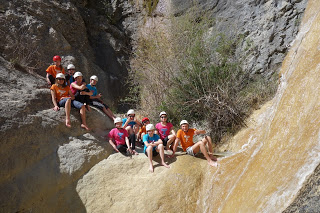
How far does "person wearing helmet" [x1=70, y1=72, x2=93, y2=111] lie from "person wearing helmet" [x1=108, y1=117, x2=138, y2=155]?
3.06 ft

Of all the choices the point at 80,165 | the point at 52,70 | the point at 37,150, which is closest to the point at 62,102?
the point at 52,70

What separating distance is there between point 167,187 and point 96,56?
9.16 metres

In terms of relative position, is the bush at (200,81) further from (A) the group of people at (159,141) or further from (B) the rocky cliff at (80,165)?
(A) the group of people at (159,141)

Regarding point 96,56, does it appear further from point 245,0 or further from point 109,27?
point 245,0

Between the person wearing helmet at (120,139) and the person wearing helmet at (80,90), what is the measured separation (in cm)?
93

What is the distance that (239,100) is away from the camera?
824 centimetres

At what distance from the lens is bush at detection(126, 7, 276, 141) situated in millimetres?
8234

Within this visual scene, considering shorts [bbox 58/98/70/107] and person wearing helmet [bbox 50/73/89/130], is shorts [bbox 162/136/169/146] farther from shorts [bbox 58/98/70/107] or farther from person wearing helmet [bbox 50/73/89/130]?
shorts [bbox 58/98/70/107]

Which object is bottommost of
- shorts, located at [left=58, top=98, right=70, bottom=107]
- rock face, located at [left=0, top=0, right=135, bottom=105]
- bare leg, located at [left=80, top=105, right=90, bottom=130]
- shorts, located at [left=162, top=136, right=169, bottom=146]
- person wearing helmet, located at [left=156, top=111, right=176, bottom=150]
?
shorts, located at [left=162, top=136, right=169, bottom=146]

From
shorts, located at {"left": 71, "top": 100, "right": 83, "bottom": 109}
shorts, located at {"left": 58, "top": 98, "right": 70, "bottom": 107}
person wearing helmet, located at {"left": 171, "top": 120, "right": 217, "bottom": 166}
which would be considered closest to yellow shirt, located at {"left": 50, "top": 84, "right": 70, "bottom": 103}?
shorts, located at {"left": 58, "top": 98, "right": 70, "bottom": 107}

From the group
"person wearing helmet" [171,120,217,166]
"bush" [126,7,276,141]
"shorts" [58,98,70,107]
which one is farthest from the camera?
"bush" [126,7,276,141]

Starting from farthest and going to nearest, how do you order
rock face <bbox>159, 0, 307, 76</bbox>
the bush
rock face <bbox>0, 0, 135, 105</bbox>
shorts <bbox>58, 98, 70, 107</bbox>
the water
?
rock face <bbox>0, 0, 135, 105</bbox>, rock face <bbox>159, 0, 307, 76</bbox>, the bush, shorts <bbox>58, 98, 70, 107</bbox>, the water

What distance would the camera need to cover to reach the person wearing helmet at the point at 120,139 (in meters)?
6.50

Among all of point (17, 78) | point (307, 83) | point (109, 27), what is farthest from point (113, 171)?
point (109, 27)
